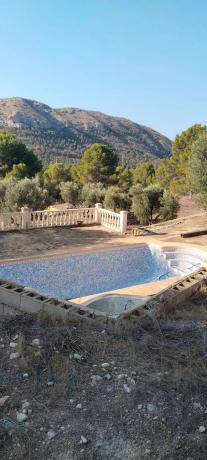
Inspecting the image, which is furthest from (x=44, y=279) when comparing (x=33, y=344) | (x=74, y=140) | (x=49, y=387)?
(x=74, y=140)

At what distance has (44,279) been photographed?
9.48 metres

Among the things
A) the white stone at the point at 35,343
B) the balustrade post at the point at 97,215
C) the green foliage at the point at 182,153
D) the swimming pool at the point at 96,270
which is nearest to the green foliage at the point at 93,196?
the balustrade post at the point at 97,215

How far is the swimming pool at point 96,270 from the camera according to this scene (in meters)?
9.25

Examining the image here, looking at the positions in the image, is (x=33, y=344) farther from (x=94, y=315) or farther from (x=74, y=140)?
(x=74, y=140)

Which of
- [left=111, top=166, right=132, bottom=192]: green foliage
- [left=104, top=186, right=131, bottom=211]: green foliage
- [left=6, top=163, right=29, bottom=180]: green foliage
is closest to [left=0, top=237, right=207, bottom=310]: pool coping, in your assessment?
[left=104, top=186, right=131, bottom=211]: green foliage

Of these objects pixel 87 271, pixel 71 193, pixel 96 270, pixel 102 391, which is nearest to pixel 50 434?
pixel 102 391

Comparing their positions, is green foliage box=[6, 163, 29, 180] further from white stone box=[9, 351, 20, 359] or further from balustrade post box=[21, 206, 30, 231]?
white stone box=[9, 351, 20, 359]

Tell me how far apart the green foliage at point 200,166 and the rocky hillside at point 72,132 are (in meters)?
35.2

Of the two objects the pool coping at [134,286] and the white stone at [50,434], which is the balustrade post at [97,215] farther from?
the white stone at [50,434]

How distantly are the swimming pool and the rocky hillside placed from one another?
130 ft

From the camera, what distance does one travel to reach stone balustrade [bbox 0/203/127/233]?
12031 millimetres

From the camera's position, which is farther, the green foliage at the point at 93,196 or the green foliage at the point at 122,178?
the green foliage at the point at 122,178

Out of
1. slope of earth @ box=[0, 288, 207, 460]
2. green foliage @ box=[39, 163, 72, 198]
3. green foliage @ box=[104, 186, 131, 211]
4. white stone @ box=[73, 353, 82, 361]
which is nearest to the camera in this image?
slope of earth @ box=[0, 288, 207, 460]

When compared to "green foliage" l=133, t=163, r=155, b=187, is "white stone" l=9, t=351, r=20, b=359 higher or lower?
lower
